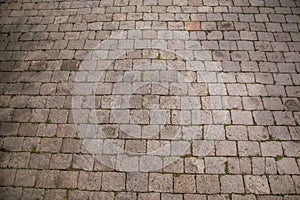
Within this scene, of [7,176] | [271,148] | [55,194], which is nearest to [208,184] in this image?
[271,148]

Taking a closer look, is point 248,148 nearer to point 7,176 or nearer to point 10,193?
point 10,193

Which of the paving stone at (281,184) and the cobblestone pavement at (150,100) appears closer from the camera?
the paving stone at (281,184)

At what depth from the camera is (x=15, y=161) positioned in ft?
14.8

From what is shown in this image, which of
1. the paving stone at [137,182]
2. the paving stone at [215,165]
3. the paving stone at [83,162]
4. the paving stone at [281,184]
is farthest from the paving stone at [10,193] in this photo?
the paving stone at [281,184]

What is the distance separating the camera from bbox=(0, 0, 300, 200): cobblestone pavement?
4.22 m

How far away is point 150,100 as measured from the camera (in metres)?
5.05

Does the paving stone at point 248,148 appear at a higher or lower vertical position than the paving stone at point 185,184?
higher

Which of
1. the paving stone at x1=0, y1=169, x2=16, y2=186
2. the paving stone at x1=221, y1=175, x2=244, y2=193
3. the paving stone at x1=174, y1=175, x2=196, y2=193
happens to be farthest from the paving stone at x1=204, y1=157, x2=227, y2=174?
the paving stone at x1=0, y1=169, x2=16, y2=186

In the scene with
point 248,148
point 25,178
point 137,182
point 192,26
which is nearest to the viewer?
point 137,182

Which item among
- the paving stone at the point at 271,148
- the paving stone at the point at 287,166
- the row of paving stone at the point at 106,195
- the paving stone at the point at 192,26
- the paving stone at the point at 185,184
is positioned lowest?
the row of paving stone at the point at 106,195

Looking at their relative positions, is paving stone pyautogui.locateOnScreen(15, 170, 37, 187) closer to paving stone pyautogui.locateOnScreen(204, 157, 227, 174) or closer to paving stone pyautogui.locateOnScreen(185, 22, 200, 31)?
paving stone pyautogui.locateOnScreen(204, 157, 227, 174)

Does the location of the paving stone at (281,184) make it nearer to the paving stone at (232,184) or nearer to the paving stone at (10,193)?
the paving stone at (232,184)

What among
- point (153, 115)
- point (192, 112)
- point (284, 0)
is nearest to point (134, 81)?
point (153, 115)

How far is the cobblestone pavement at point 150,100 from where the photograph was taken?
4.22 metres
